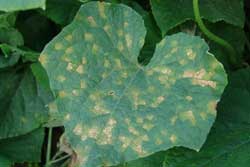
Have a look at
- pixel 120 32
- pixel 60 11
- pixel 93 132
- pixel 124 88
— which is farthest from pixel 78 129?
pixel 60 11

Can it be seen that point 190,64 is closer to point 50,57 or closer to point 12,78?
point 50,57

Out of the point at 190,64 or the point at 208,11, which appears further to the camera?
the point at 208,11

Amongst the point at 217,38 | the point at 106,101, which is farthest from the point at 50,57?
the point at 217,38

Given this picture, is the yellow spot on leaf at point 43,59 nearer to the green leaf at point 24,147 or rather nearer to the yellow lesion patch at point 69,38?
the yellow lesion patch at point 69,38

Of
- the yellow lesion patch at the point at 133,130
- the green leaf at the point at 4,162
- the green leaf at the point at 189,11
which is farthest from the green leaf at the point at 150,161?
the green leaf at the point at 4,162

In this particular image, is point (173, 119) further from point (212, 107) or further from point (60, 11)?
point (60, 11)
